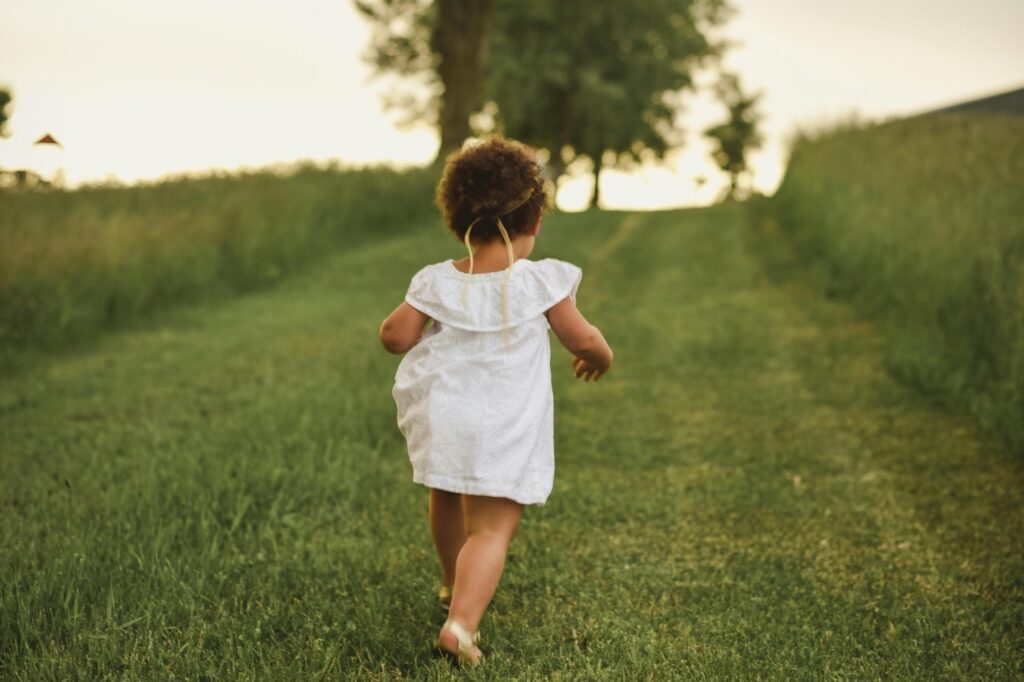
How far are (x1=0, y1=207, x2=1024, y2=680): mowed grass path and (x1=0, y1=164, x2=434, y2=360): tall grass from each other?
1.06 meters

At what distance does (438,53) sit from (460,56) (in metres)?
9.06

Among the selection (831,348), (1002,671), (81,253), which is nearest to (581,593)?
(1002,671)

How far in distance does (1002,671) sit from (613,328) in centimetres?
583

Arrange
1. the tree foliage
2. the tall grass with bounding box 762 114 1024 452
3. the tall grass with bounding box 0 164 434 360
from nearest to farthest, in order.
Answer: the tall grass with bounding box 762 114 1024 452 → the tall grass with bounding box 0 164 434 360 → the tree foliage

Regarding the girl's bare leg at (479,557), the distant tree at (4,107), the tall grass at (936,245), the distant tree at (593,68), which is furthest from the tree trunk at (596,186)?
the girl's bare leg at (479,557)

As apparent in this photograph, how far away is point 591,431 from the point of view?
5.69 m

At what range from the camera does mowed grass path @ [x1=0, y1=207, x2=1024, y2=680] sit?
116 inches

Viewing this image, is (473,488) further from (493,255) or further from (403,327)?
(493,255)

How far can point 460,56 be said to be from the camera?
19.5m

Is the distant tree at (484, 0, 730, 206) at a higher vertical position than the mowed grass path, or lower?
higher

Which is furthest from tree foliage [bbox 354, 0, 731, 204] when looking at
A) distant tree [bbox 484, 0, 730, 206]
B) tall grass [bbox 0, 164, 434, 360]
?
tall grass [bbox 0, 164, 434, 360]

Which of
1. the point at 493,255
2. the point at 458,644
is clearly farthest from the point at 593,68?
the point at 458,644

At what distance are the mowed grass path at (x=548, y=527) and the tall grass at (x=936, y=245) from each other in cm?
29

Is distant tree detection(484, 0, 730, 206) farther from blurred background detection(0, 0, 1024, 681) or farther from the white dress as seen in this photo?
the white dress
